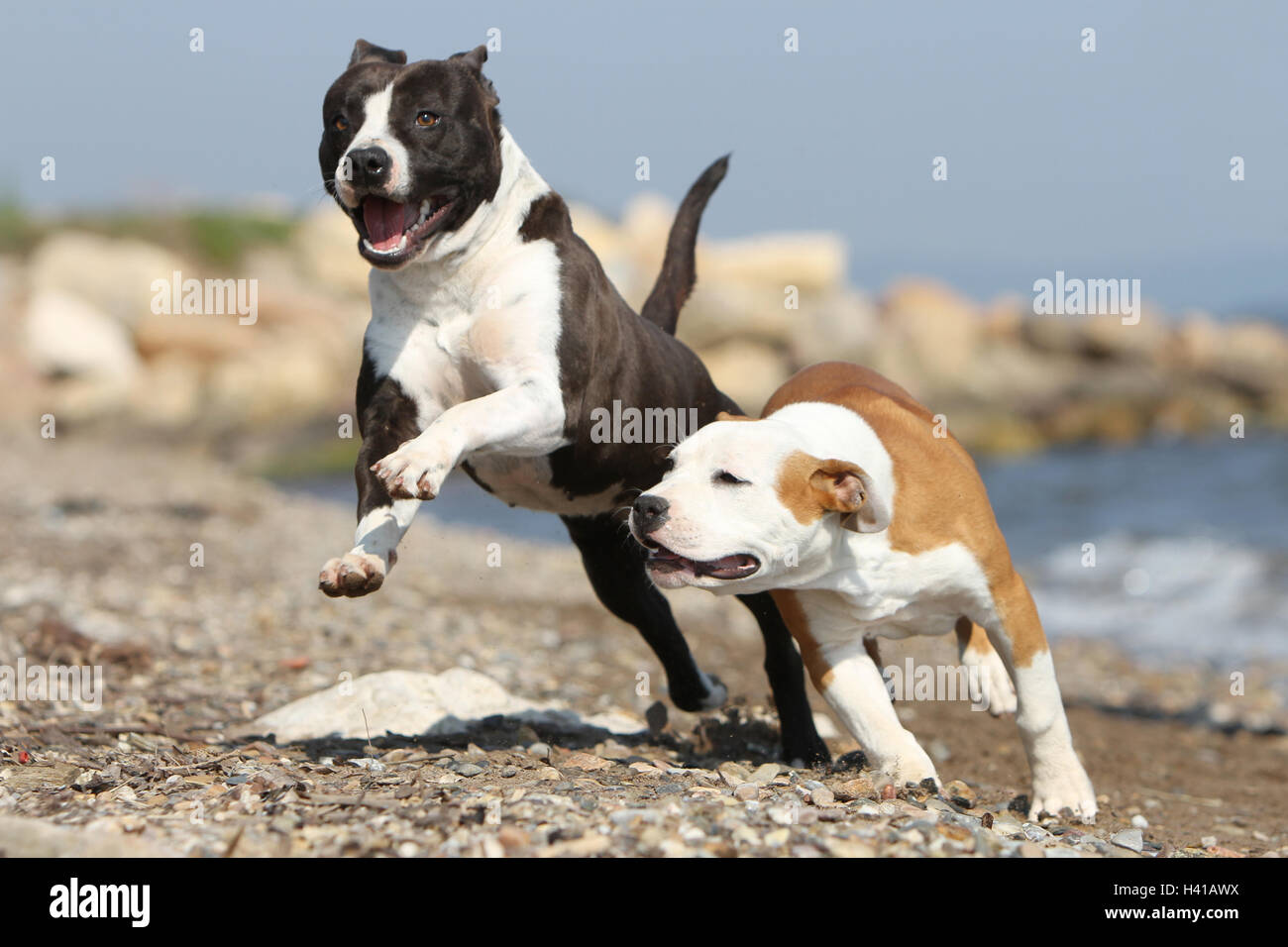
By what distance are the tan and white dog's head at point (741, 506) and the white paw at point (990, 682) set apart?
1.35 meters

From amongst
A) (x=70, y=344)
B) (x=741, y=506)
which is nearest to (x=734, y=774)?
(x=741, y=506)

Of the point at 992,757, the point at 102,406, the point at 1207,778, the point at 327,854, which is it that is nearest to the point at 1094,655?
the point at 1207,778

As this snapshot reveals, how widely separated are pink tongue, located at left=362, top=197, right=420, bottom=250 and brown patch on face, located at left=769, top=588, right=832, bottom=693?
1.76 metres

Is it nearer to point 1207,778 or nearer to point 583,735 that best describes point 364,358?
point 583,735

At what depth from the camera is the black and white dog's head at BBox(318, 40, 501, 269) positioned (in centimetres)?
441

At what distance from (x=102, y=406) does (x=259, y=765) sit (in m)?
21.1

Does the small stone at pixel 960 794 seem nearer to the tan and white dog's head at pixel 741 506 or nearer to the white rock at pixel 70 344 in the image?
the tan and white dog's head at pixel 741 506

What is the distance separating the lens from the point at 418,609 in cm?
948

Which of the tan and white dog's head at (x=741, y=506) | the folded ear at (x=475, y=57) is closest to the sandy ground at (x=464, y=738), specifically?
the tan and white dog's head at (x=741, y=506)

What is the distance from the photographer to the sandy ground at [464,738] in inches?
143

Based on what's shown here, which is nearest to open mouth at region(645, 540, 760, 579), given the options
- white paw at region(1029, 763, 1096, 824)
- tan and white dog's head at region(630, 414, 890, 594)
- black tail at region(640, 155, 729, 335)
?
tan and white dog's head at region(630, 414, 890, 594)

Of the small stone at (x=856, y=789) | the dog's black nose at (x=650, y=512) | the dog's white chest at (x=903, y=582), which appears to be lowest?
the small stone at (x=856, y=789)
